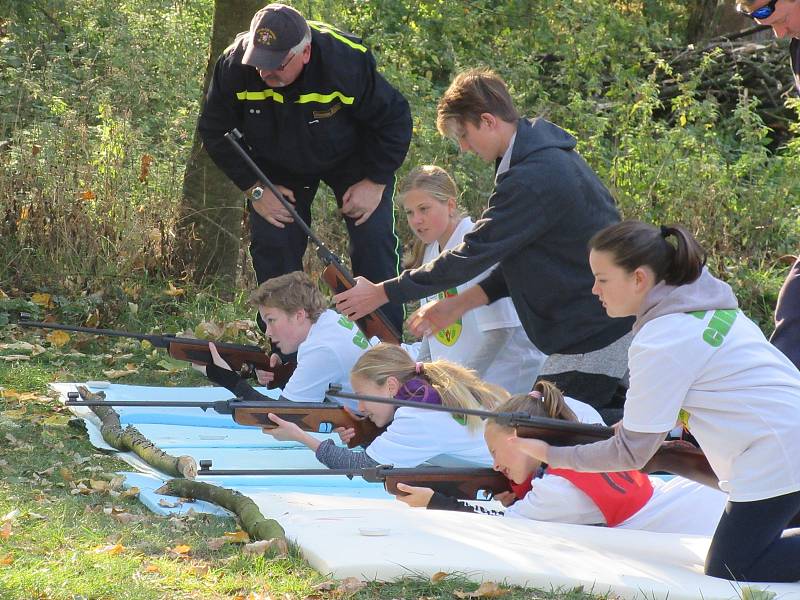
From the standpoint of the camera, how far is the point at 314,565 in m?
3.42

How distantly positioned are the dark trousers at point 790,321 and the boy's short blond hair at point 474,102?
1.29m

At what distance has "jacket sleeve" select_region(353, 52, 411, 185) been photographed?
6.38 metres

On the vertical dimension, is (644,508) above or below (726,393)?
below

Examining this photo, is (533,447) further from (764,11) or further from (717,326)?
(764,11)

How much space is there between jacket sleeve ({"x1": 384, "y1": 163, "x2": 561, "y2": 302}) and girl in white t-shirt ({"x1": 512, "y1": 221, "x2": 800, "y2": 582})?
1.41m

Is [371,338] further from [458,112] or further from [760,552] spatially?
[760,552]

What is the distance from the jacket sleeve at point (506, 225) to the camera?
4883 millimetres

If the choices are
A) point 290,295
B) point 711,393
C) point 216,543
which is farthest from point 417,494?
point 290,295

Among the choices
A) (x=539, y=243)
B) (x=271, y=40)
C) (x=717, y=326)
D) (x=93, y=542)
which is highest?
(x=271, y=40)

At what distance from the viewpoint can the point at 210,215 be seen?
27.5 feet

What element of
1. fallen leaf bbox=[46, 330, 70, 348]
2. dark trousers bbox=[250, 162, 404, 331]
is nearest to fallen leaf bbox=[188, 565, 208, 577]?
dark trousers bbox=[250, 162, 404, 331]

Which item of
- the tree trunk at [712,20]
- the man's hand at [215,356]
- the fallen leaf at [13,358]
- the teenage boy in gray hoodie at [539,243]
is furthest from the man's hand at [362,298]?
the tree trunk at [712,20]

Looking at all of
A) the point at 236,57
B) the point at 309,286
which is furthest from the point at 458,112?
the point at 236,57

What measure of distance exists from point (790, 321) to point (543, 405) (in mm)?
1147
